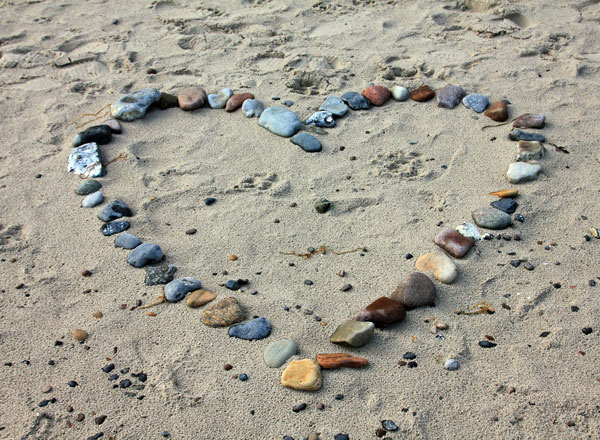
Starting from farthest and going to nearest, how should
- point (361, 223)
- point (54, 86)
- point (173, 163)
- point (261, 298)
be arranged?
1. point (54, 86)
2. point (173, 163)
3. point (361, 223)
4. point (261, 298)

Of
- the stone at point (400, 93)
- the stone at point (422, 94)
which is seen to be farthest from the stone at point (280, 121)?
the stone at point (422, 94)

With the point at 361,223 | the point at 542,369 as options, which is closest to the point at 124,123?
the point at 361,223

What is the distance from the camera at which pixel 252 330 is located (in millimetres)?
2301

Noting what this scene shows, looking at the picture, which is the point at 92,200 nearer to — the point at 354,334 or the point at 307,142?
the point at 307,142

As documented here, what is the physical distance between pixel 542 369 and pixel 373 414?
0.65 m

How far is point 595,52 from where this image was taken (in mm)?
4184

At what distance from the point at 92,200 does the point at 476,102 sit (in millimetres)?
2361

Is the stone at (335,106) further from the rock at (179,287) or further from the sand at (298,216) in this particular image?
the rock at (179,287)

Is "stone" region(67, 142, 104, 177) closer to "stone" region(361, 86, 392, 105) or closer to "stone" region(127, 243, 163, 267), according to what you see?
"stone" region(127, 243, 163, 267)

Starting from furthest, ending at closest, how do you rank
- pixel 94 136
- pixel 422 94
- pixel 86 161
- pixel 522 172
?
1. pixel 422 94
2. pixel 94 136
3. pixel 86 161
4. pixel 522 172

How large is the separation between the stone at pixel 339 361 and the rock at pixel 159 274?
0.82 m

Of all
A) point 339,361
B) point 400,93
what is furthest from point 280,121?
point 339,361

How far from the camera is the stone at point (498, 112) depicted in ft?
11.7

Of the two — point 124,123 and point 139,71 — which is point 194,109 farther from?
point 139,71
